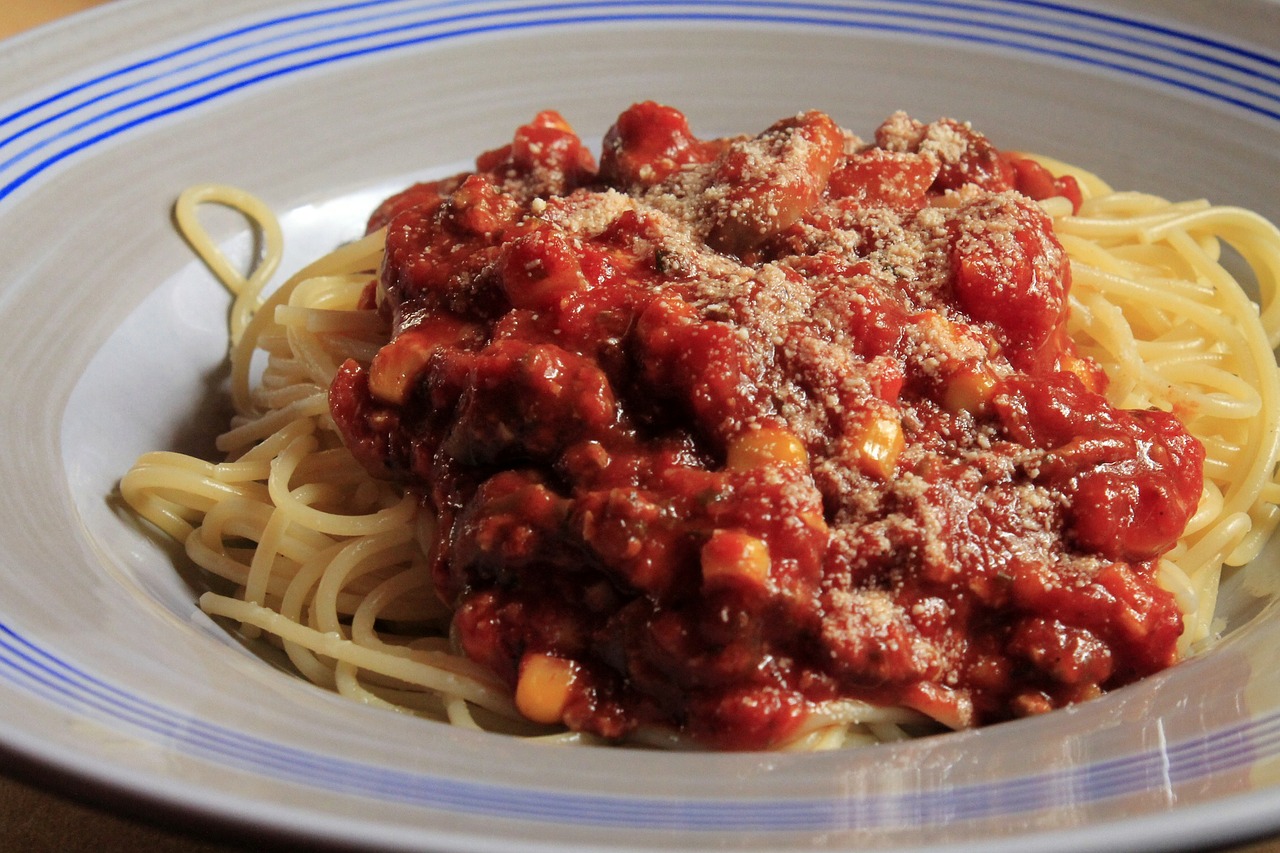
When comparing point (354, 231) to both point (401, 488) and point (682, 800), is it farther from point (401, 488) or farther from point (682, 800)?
point (682, 800)

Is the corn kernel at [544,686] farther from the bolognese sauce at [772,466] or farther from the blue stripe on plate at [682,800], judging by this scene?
the blue stripe on plate at [682,800]

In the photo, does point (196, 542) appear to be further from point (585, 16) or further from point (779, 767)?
point (585, 16)

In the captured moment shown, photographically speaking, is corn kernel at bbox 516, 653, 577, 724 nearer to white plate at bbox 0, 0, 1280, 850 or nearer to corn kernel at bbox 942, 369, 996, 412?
white plate at bbox 0, 0, 1280, 850

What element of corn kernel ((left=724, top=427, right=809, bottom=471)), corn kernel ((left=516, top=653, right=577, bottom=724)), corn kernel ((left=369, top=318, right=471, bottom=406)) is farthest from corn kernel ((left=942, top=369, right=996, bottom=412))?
corn kernel ((left=369, top=318, right=471, bottom=406))

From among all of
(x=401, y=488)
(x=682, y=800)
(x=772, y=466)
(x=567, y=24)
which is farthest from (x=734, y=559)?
(x=567, y=24)

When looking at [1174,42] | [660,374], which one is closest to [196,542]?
[660,374]

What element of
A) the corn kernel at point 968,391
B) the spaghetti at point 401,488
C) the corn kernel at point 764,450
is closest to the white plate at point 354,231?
the spaghetti at point 401,488
